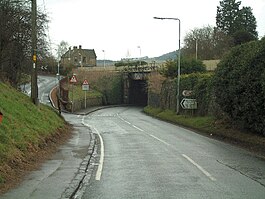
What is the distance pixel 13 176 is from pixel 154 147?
28.2ft

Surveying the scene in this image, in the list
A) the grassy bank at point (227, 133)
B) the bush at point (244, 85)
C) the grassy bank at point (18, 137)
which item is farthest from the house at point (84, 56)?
the grassy bank at point (18, 137)

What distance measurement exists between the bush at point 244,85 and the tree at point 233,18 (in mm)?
66555

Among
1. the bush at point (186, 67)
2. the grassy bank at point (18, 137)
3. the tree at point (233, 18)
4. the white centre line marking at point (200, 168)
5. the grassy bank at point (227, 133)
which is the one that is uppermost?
the tree at point (233, 18)

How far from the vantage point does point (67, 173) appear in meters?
11.3

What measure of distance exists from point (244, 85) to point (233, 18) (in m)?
76.0

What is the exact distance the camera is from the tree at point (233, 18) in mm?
88188

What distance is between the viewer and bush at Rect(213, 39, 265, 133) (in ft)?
61.1

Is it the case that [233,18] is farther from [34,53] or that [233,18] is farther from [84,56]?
[34,53]

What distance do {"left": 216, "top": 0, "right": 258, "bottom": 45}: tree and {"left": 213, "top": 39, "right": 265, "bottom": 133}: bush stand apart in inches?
2620

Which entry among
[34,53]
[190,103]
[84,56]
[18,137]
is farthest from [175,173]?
[84,56]

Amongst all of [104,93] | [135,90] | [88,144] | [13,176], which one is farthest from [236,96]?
[135,90]

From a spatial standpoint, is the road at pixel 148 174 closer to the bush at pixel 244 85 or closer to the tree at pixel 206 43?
the bush at pixel 244 85

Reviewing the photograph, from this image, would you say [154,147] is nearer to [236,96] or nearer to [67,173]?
[236,96]

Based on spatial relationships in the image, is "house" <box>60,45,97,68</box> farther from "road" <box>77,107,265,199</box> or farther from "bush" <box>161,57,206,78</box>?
"road" <box>77,107,265,199</box>
